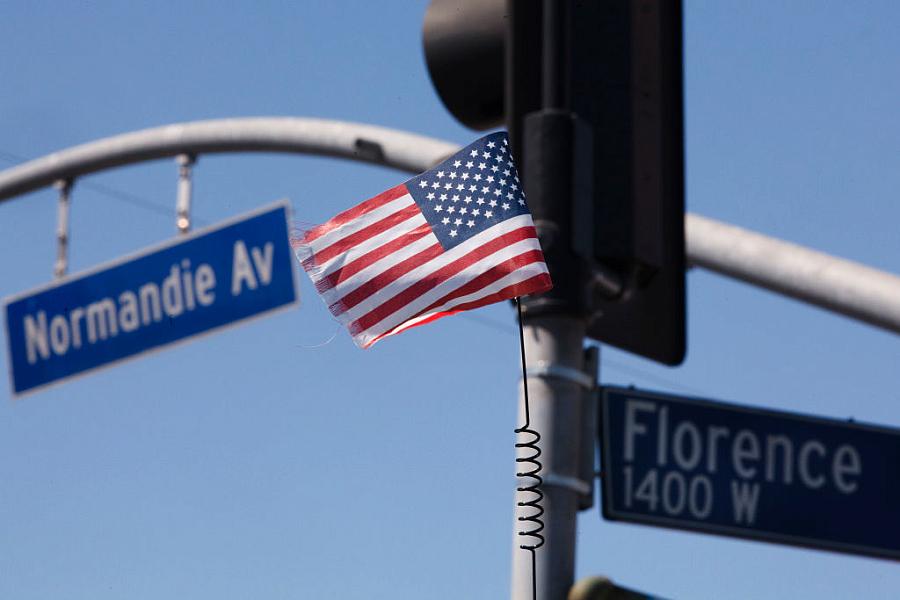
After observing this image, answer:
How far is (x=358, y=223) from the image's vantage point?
5.58 meters

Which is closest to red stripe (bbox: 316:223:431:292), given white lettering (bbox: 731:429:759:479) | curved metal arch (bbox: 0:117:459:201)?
white lettering (bbox: 731:429:759:479)

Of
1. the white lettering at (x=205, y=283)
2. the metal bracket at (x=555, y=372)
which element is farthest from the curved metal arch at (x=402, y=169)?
the metal bracket at (x=555, y=372)

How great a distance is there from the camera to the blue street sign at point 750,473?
564 centimetres

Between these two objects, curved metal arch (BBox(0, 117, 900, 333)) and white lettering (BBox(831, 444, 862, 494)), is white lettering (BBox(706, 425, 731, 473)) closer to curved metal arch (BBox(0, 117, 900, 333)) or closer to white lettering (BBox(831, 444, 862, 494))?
white lettering (BBox(831, 444, 862, 494))

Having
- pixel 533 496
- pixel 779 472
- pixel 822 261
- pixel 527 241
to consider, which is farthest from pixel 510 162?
pixel 822 261

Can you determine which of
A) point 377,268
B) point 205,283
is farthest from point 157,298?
point 377,268

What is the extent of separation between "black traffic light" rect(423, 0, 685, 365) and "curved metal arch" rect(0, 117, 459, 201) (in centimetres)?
330

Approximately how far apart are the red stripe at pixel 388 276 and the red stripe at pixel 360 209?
229mm

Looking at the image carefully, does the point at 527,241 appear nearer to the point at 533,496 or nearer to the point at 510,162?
the point at 510,162

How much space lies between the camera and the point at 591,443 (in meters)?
5.53

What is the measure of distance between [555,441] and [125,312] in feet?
17.1

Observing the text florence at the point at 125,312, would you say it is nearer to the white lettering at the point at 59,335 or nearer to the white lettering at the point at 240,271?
the white lettering at the point at 59,335

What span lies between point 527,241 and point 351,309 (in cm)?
65

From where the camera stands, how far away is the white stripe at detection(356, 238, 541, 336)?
5.25 m
